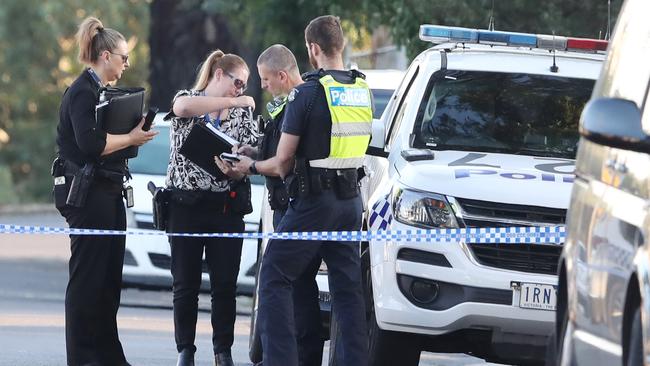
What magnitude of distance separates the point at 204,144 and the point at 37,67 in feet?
141

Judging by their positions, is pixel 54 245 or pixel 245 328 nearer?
pixel 245 328

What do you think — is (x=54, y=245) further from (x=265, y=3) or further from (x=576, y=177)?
(x=576, y=177)

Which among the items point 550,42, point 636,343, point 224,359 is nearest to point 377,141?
point 550,42

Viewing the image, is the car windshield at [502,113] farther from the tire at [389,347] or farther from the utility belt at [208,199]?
the utility belt at [208,199]

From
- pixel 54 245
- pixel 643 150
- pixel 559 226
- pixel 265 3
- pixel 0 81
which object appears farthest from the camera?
pixel 0 81

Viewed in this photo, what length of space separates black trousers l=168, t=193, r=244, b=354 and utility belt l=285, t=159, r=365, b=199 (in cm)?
92

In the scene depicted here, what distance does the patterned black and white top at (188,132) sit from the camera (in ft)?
31.0

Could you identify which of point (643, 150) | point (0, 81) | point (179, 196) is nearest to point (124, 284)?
point (179, 196)

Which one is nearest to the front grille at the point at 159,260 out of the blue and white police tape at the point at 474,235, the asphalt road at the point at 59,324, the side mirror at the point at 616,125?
the asphalt road at the point at 59,324

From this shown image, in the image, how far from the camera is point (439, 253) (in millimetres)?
8562

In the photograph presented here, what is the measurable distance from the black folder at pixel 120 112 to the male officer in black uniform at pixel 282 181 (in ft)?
2.02

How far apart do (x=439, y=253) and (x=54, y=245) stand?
16.8 metres

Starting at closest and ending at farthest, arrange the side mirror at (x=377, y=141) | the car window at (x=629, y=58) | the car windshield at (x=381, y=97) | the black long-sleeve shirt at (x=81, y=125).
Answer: the car window at (x=629, y=58) → the black long-sleeve shirt at (x=81, y=125) → the side mirror at (x=377, y=141) → the car windshield at (x=381, y=97)

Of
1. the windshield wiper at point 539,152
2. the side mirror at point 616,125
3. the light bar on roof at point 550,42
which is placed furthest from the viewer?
the light bar on roof at point 550,42
